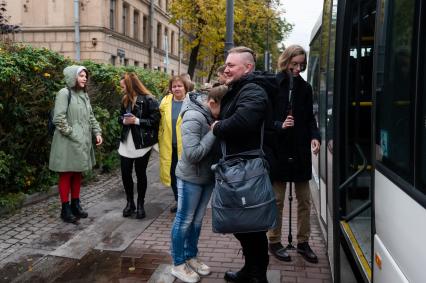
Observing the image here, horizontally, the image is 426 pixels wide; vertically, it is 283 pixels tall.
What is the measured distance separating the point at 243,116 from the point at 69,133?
3.01m

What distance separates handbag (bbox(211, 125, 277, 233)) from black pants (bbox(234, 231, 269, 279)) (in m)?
0.26

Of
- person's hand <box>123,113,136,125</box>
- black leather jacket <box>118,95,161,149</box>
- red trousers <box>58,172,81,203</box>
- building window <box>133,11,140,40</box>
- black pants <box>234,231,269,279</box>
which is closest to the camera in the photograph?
black pants <box>234,231,269,279</box>

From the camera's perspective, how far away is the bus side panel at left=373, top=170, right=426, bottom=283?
6.79 feet

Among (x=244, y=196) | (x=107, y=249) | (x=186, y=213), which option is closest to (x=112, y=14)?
(x=107, y=249)

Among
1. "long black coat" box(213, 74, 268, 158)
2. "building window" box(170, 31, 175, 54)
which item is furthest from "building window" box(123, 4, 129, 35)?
"long black coat" box(213, 74, 268, 158)

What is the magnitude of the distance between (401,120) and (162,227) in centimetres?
409

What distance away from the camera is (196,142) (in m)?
3.88

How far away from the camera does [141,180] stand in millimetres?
6418

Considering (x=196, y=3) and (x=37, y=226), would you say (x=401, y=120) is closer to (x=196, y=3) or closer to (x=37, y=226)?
(x=37, y=226)

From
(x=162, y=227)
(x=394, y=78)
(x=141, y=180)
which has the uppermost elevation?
(x=394, y=78)

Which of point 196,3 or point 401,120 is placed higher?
point 196,3

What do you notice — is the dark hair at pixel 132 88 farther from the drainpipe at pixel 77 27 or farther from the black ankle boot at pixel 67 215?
the drainpipe at pixel 77 27

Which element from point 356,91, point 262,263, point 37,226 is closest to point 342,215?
point 262,263

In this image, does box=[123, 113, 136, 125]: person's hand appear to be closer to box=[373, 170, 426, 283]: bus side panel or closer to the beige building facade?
box=[373, 170, 426, 283]: bus side panel
